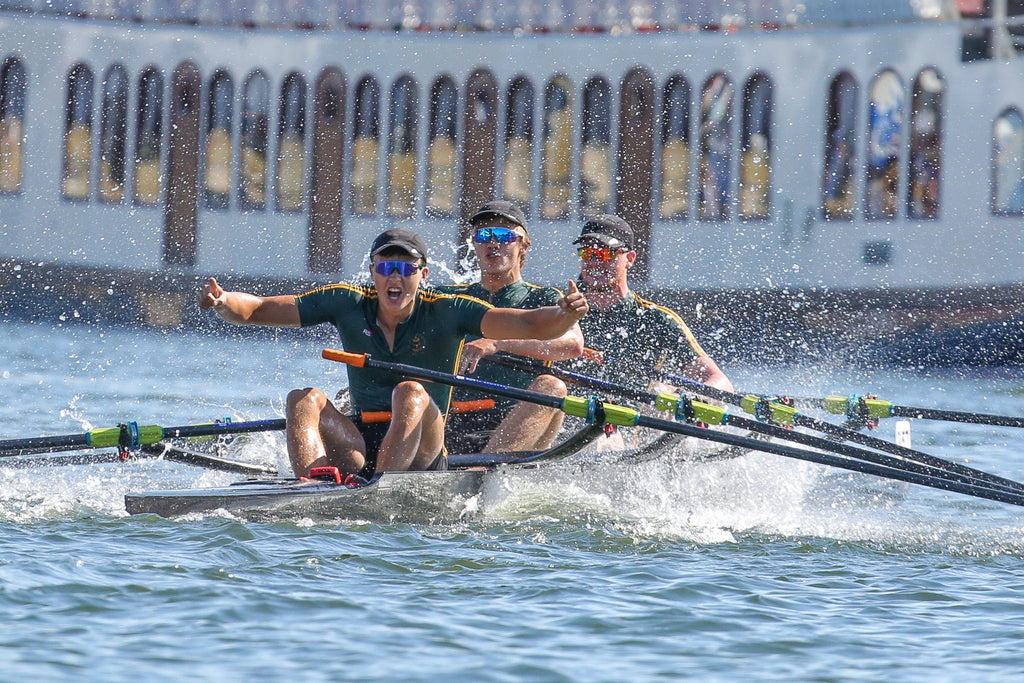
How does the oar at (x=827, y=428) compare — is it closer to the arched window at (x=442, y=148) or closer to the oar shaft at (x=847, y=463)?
the oar shaft at (x=847, y=463)

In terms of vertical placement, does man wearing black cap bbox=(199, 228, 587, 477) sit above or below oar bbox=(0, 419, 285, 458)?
above

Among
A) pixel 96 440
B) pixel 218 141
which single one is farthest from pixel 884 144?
pixel 96 440

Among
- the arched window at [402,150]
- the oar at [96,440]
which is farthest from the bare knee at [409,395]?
the arched window at [402,150]

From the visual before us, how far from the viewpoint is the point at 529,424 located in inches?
332

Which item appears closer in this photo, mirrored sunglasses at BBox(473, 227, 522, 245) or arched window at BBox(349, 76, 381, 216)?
mirrored sunglasses at BBox(473, 227, 522, 245)

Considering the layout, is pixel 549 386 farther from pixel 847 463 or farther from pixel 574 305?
pixel 847 463

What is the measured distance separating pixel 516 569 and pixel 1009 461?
6.16 m

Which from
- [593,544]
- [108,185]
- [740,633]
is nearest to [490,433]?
[593,544]

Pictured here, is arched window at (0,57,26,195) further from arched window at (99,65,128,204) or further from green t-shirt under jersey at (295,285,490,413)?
green t-shirt under jersey at (295,285,490,413)

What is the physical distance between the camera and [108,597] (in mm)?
6297

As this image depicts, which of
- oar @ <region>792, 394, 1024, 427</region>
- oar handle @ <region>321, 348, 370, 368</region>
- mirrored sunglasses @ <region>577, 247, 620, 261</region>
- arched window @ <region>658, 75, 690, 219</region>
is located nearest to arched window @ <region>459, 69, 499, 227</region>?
arched window @ <region>658, 75, 690, 219</region>

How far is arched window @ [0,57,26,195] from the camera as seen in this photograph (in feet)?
74.8

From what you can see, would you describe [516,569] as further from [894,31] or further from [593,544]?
[894,31]

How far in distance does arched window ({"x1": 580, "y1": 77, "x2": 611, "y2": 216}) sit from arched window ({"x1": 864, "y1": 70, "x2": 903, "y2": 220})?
3.50 m
